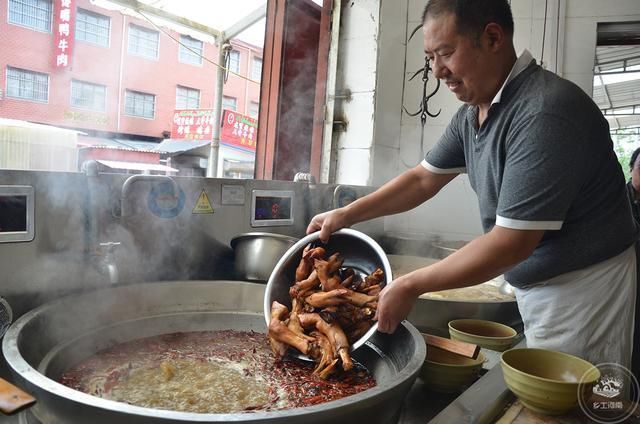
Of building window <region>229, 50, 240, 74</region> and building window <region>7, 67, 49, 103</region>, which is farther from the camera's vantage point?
building window <region>229, 50, 240, 74</region>

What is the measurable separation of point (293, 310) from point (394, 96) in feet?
9.45

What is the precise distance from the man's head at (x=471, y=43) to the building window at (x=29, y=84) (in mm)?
2409

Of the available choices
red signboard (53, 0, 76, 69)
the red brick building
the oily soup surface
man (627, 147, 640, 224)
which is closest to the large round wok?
the oily soup surface

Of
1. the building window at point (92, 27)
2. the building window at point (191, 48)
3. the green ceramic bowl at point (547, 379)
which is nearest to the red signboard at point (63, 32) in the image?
the building window at point (92, 27)

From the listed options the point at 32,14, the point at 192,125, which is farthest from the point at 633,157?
the point at 32,14

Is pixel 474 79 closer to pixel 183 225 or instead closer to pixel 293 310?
pixel 293 310

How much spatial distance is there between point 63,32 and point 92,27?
0.50 m

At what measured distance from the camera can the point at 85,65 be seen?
2.52 meters

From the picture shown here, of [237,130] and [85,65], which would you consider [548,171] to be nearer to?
[85,65]

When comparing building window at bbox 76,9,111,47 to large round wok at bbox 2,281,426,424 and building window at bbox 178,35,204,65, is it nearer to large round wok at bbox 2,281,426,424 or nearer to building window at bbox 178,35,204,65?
building window at bbox 178,35,204,65

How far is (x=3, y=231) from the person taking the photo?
1509mm

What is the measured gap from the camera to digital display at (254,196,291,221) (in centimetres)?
251

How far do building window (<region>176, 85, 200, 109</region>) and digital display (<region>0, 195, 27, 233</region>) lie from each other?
3776 mm

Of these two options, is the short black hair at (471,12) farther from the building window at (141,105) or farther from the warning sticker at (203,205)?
the building window at (141,105)
